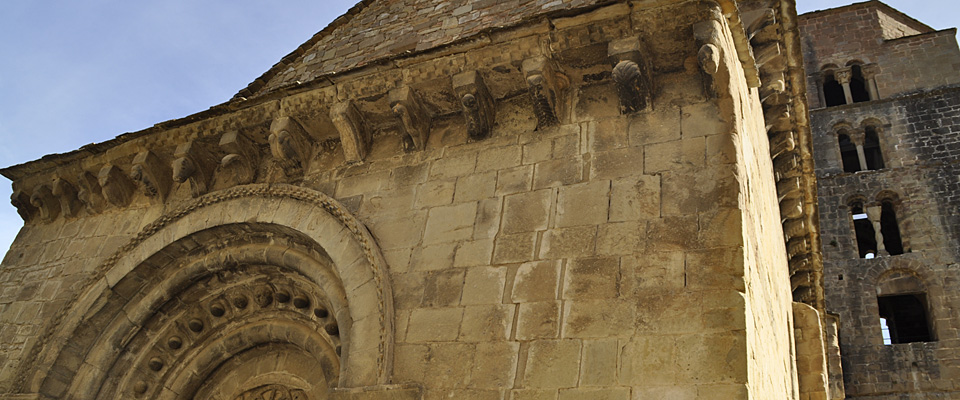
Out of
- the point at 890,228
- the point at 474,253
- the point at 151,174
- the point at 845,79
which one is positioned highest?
the point at 845,79

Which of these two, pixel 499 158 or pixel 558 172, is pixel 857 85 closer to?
pixel 499 158

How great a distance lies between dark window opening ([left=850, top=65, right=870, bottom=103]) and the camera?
2381 centimetres

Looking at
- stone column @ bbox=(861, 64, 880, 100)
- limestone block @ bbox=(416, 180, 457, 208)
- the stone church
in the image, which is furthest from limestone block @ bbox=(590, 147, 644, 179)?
stone column @ bbox=(861, 64, 880, 100)

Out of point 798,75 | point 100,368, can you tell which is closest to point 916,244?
point 798,75

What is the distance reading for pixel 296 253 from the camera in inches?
229

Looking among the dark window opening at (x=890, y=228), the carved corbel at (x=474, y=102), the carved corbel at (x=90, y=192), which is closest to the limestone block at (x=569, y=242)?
the carved corbel at (x=474, y=102)

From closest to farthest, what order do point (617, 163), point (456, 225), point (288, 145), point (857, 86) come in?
point (617, 163)
point (456, 225)
point (288, 145)
point (857, 86)

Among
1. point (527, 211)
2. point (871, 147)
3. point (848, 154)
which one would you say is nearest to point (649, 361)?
point (527, 211)

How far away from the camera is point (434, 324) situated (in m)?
4.54

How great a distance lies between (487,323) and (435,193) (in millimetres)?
1220

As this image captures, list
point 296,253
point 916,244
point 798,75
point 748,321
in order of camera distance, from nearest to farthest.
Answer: point 748,321 → point 296,253 → point 798,75 → point 916,244

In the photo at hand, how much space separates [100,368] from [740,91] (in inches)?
213

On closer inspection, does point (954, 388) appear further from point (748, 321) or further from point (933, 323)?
point (748, 321)

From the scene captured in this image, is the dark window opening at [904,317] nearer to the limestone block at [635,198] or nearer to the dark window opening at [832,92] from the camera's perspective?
the dark window opening at [832,92]
